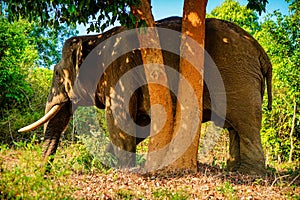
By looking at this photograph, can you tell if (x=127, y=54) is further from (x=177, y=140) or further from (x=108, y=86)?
(x=177, y=140)

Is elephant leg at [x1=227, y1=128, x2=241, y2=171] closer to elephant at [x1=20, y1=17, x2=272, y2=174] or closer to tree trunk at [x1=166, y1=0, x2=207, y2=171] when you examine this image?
elephant at [x1=20, y1=17, x2=272, y2=174]

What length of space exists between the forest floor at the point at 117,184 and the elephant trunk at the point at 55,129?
1533 mm

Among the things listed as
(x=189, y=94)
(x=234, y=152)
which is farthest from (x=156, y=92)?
(x=234, y=152)

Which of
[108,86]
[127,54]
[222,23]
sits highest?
[222,23]

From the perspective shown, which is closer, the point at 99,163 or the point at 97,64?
the point at 99,163

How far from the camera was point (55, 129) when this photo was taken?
8773 millimetres

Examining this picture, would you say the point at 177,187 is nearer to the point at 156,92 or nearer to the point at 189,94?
the point at 189,94

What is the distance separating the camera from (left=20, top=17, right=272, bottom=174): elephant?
7.70 metres

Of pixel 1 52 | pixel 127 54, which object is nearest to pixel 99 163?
pixel 127 54

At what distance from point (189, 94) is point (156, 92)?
0.57 metres

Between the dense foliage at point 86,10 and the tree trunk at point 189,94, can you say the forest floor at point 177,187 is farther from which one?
the dense foliage at point 86,10

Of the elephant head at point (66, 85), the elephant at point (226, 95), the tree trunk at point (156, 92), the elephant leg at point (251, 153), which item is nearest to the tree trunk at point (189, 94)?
the tree trunk at point (156, 92)

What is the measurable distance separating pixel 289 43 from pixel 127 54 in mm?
6945

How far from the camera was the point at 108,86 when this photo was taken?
8555mm
